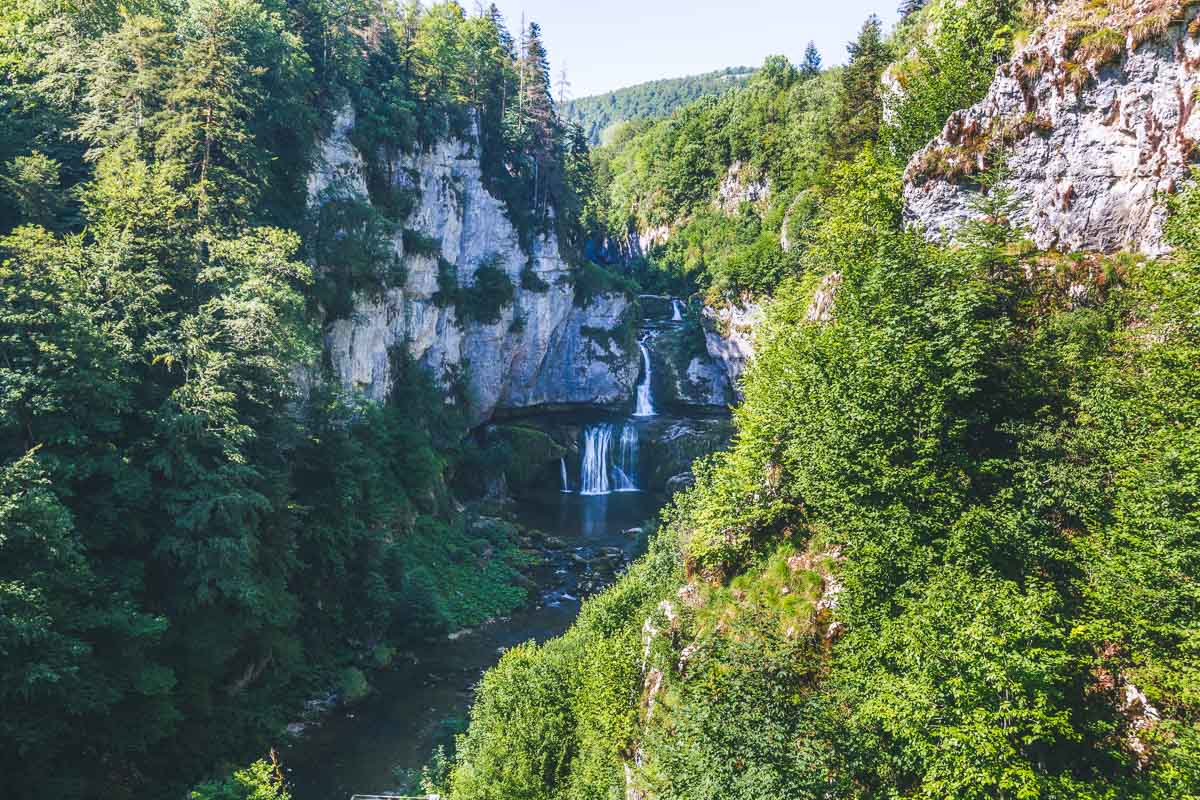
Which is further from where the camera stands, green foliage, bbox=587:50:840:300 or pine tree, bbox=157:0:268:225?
green foliage, bbox=587:50:840:300

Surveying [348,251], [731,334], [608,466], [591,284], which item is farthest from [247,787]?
[591,284]

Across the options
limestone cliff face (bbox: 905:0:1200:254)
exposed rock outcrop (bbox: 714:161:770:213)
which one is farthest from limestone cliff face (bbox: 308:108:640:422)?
limestone cliff face (bbox: 905:0:1200:254)

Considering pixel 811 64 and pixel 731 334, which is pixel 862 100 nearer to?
pixel 731 334

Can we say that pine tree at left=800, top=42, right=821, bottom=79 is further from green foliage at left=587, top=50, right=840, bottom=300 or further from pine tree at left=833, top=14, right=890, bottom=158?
pine tree at left=833, top=14, right=890, bottom=158

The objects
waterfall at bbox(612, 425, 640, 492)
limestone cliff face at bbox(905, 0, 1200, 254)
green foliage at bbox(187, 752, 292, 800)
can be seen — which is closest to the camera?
green foliage at bbox(187, 752, 292, 800)

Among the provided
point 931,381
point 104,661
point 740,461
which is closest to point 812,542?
point 740,461

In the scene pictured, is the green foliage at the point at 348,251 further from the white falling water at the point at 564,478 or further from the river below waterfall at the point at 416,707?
the white falling water at the point at 564,478
